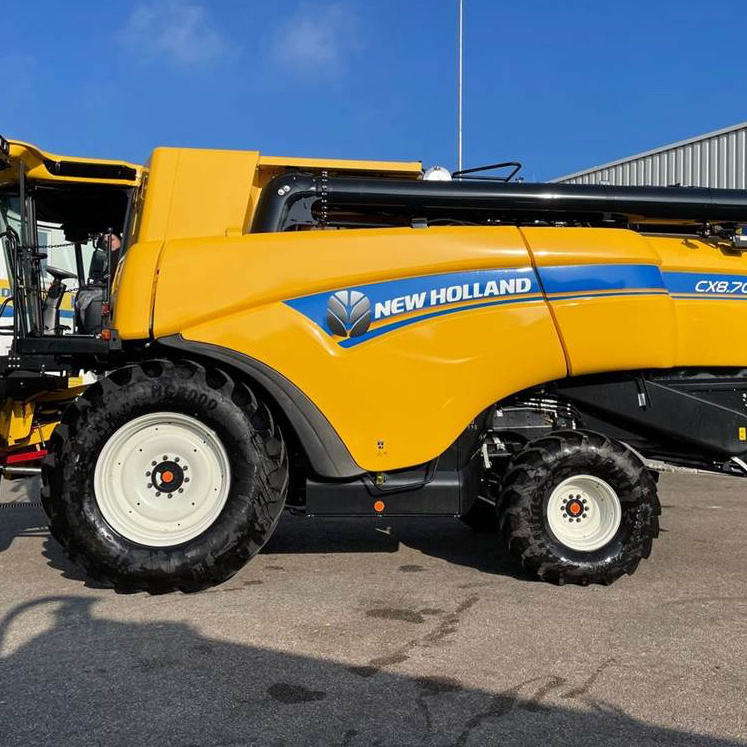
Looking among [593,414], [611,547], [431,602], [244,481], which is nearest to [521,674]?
[431,602]

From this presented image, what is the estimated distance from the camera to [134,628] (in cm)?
366

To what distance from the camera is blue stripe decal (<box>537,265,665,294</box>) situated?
178 inches

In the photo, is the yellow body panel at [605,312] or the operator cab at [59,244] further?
the operator cab at [59,244]

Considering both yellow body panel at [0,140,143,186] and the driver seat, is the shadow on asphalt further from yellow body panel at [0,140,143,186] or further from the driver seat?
yellow body panel at [0,140,143,186]

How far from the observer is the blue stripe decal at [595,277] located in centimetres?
451

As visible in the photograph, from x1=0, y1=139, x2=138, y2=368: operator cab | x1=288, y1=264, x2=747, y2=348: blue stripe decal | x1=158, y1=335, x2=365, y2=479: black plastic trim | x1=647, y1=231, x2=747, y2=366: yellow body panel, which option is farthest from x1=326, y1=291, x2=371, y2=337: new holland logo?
x1=647, y1=231, x2=747, y2=366: yellow body panel

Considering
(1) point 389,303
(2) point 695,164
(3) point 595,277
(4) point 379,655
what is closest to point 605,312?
(3) point 595,277

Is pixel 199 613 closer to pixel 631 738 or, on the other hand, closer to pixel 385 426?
pixel 385 426

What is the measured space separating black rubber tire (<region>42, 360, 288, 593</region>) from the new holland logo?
0.64m

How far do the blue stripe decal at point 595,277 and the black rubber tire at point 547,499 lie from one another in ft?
2.96

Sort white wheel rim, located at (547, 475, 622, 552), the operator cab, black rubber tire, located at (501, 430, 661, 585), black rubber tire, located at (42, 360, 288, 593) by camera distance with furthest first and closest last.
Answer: the operator cab, white wheel rim, located at (547, 475, 622, 552), black rubber tire, located at (501, 430, 661, 585), black rubber tire, located at (42, 360, 288, 593)

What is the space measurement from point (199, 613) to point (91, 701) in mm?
1066

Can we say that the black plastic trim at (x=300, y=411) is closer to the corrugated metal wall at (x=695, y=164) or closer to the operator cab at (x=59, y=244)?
the operator cab at (x=59, y=244)

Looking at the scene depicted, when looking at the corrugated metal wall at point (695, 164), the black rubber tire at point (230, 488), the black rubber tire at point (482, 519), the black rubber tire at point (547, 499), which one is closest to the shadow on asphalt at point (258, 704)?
the black rubber tire at point (230, 488)
